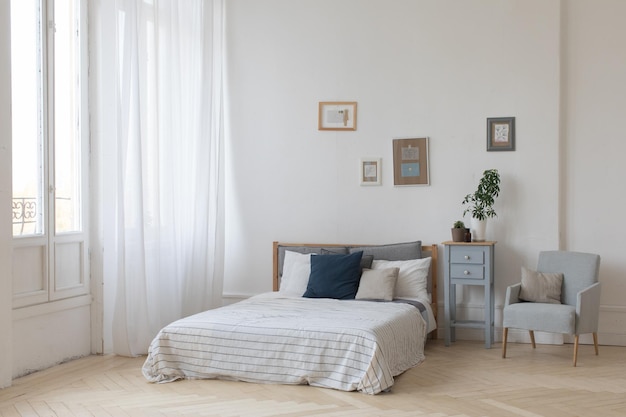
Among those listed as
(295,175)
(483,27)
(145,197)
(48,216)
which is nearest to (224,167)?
(295,175)

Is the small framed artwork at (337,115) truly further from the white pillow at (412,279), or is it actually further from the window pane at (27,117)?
the window pane at (27,117)

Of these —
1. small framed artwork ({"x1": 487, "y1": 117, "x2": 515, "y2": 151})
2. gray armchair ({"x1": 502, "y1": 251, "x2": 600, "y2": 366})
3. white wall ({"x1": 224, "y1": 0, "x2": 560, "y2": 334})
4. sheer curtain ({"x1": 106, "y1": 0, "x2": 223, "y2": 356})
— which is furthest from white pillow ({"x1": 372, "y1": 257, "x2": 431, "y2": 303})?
sheer curtain ({"x1": 106, "y1": 0, "x2": 223, "y2": 356})

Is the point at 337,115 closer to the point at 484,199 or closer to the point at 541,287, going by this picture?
the point at 484,199

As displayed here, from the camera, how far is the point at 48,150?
18.7 feet

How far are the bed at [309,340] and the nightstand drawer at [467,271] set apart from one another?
1.31 feet

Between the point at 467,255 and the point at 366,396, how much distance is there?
6.74 ft

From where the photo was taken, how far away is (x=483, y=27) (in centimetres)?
664

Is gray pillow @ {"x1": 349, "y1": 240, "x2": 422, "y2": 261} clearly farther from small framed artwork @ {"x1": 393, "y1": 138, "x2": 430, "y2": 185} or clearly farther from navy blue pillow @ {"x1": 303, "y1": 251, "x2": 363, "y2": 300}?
small framed artwork @ {"x1": 393, "y1": 138, "x2": 430, "y2": 185}

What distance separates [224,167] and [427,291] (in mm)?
2282

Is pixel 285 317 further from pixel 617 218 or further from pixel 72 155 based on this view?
pixel 617 218

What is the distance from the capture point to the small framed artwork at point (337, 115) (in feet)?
22.9

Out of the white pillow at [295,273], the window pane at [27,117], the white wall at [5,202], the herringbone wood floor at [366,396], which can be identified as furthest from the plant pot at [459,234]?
the white wall at [5,202]

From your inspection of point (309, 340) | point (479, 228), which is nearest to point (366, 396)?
point (309, 340)

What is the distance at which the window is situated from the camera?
5.44 meters
